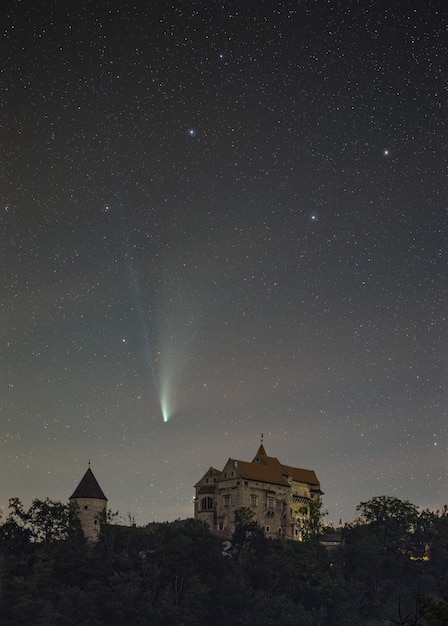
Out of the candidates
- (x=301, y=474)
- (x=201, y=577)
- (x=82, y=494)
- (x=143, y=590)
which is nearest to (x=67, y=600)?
(x=143, y=590)

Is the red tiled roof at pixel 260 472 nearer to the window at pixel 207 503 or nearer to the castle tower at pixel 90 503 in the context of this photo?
the window at pixel 207 503

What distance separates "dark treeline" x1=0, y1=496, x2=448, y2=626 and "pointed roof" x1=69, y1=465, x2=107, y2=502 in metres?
4.66

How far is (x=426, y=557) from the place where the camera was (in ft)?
460

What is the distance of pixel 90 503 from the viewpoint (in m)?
136

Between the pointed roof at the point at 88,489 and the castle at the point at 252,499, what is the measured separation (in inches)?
675

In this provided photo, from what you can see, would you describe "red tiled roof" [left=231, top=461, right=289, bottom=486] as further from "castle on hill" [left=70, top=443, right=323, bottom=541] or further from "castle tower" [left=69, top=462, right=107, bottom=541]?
"castle tower" [left=69, top=462, right=107, bottom=541]

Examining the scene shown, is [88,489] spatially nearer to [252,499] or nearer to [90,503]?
[90,503]

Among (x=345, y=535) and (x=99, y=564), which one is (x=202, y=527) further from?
(x=345, y=535)

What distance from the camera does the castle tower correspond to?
5221 inches

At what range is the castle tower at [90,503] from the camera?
132625mm

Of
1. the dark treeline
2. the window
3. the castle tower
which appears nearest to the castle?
the window

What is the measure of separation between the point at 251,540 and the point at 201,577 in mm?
11288

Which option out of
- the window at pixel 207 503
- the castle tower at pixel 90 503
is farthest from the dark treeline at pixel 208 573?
the window at pixel 207 503

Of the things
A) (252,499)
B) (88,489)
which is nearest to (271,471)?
(252,499)
